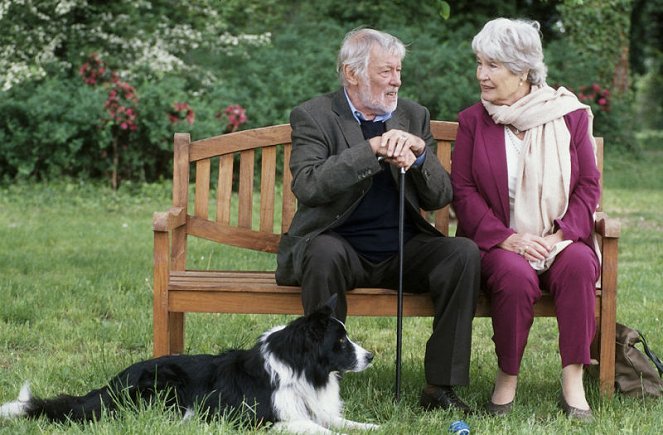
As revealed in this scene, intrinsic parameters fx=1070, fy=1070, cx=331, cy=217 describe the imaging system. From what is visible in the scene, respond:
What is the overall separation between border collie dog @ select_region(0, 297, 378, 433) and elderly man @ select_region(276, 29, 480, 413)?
1.15 feet

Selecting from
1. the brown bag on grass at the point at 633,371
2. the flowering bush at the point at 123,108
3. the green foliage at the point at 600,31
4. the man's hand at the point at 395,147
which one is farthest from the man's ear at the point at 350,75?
the green foliage at the point at 600,31

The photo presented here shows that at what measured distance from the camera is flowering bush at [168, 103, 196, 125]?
11.7 m

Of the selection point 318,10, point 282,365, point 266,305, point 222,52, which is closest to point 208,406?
point 282,365

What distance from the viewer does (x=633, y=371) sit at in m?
4.38

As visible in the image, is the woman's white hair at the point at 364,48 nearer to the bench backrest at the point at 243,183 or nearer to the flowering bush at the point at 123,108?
the bench backrest at the point at 243,183

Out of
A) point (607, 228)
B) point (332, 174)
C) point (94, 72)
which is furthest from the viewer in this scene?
point (94, 72)

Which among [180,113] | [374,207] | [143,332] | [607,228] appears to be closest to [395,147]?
[374,207]

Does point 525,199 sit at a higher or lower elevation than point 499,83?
lower

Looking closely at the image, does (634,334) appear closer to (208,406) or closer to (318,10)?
(208,406)

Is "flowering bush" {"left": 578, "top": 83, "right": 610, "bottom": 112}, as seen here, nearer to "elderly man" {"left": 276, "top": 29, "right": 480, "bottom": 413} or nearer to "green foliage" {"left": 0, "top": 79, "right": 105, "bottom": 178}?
"green foliage" {"left": 0, "top": 79, "right": 105, "bottom": 178}

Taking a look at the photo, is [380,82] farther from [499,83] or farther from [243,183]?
[243,183]

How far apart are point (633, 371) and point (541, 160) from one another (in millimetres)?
950

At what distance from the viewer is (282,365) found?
3.73 meters

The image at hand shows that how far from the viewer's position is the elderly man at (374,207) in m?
4.08
